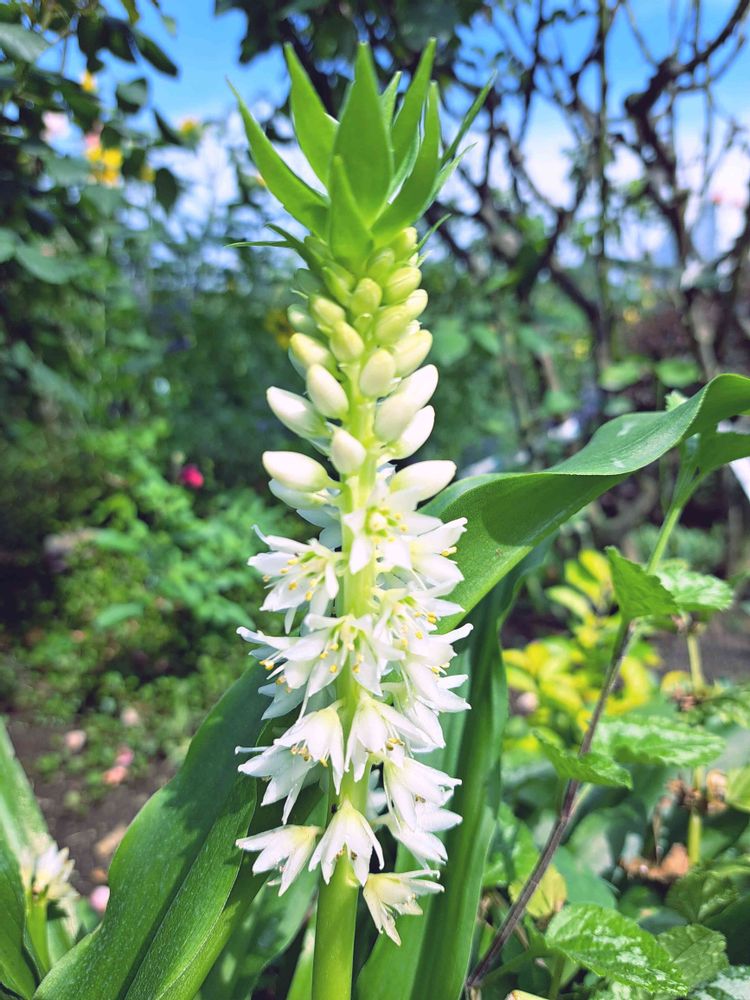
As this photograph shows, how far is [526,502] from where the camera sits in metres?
0.74

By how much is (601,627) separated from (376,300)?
55.7 inches

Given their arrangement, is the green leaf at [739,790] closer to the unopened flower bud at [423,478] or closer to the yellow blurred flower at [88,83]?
the unopened flower bud at [423,478]

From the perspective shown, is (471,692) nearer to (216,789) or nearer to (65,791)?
(216,789)

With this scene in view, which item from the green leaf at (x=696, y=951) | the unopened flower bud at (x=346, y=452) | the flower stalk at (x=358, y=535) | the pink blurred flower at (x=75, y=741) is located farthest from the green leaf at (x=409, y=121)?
the pink blurred flower at (x=75, y=741)

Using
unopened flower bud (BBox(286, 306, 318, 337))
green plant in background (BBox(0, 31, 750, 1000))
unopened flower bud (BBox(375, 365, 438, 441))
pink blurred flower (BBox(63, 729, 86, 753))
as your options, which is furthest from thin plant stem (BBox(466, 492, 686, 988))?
pink blurred flower (BBox(63, 729, 86, 753))

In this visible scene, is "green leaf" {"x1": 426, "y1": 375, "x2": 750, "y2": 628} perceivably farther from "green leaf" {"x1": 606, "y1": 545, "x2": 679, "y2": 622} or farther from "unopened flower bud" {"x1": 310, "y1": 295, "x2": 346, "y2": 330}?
"unopened flower bud" {"x1": 310, "y1": 295, "x2": 346, "y2": 330}

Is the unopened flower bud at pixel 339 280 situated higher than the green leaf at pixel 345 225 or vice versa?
the green leaf at pixel 345 225

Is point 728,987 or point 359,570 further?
point 728,987

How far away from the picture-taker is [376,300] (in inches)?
22.6

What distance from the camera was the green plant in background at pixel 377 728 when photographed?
57cm

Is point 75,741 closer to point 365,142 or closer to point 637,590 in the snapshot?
point 637,590

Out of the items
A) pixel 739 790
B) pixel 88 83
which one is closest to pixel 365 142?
pixel 739 790

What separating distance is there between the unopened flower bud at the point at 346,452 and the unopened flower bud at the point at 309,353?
67mm

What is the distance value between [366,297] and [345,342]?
41 mm
